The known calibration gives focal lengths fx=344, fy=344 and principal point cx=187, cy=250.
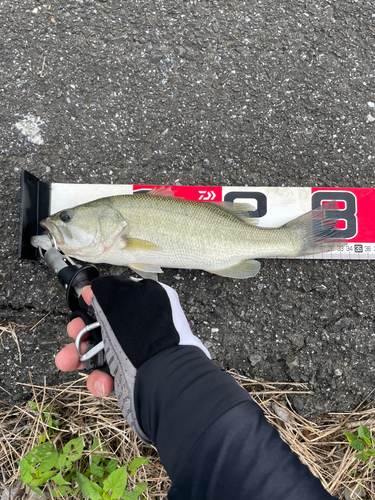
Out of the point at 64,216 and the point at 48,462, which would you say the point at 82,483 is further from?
the point at 64,216

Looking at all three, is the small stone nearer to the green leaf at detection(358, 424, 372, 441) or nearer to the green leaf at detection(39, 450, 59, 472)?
the green leaf at detection(39, 450, 59, 472)

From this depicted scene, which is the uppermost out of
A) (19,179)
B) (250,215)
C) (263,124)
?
(263,124)

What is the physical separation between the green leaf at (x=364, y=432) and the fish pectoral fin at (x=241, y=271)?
138cm

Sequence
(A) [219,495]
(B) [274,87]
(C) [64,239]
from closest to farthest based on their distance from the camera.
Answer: (A) [219,495], (C) [64,239], (B) [274,87]

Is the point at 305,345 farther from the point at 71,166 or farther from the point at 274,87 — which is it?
the point at 71,166

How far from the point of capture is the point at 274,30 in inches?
120

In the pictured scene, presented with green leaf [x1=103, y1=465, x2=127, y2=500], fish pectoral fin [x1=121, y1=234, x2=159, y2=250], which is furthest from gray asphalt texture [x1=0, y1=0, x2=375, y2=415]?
green leaf [x1=103, y1=465, x2=127, y2=500]

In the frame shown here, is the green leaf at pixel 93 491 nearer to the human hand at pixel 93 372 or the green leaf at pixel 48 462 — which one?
the green leaf at pixel 48 462

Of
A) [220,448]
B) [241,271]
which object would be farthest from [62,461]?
[241,271]

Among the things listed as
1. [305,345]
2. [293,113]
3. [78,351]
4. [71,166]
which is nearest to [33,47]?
[71,166]

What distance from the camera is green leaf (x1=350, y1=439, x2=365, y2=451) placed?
2491mm

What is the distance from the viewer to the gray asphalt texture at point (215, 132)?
111 inches

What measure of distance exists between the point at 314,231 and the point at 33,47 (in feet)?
9.37

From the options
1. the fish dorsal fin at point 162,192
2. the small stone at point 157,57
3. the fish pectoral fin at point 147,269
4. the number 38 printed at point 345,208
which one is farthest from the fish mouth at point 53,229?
the number 38 printed at point 345,208
